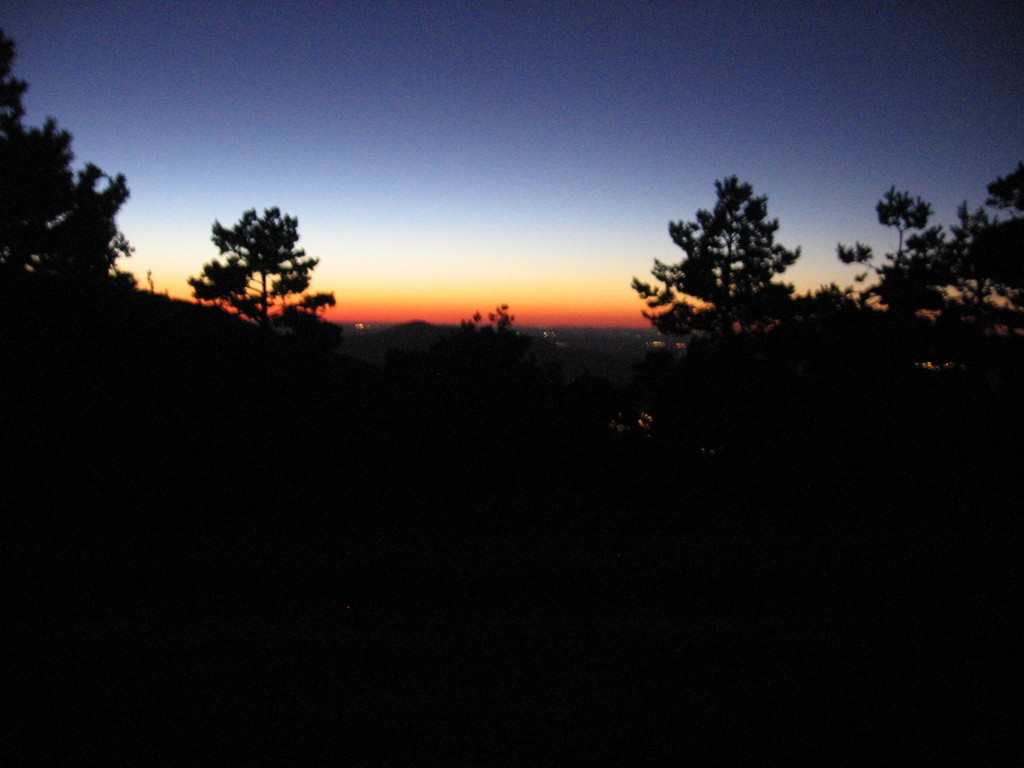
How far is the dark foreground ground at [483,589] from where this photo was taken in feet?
10.5

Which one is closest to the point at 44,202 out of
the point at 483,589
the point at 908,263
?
the point at 483,589

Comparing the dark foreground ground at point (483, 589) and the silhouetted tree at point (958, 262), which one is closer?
the dark foreground ground at point (483, 589)

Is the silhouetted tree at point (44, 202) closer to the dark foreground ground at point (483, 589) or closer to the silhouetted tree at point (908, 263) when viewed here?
the dark foreground ground at point (483, 589)

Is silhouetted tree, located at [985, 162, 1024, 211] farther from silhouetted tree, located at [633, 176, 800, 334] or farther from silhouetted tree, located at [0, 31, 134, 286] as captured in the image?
silhouetted tree, located at [0, 31, 134, 286]

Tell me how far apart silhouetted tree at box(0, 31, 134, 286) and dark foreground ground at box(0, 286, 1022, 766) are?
12.1 metres

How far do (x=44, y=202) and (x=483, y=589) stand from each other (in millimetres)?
23189

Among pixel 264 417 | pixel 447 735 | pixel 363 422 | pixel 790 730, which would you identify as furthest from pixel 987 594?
pixel 264 417

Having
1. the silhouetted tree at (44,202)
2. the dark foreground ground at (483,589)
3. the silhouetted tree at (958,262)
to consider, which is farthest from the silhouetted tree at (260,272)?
the silhouetted tree at (958,262)

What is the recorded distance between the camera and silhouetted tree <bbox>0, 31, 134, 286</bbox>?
1678 centimetres

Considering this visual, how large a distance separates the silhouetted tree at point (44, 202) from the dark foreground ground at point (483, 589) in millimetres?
12052

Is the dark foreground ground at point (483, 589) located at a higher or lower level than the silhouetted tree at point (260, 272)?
lower

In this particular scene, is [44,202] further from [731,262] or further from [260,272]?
[731,262]

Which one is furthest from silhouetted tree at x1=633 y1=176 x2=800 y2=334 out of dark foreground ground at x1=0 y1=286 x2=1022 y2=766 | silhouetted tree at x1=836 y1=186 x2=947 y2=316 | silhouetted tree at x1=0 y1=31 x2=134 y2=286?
silhouetted tree at x1=0 y1=31 x2=134 y2=286

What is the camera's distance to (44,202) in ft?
58.2
